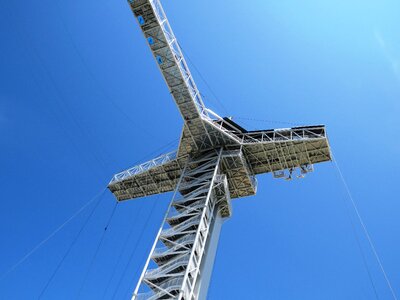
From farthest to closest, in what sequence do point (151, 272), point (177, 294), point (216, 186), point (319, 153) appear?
point (319, 153) < point (216, 186) < point (151, 272) < point (177, 294)

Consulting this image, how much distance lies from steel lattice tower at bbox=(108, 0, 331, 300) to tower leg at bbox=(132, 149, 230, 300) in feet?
0.18

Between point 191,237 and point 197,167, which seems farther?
point 197,167

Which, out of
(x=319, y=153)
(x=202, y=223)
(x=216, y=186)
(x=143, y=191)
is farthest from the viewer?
(x=143, y=191)

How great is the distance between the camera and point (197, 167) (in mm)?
33906

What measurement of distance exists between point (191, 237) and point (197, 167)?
24.8 feet

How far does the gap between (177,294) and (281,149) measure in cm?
1381

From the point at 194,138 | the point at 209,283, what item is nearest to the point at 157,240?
the point at 209,283

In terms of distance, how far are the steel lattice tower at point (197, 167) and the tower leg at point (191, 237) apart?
0.05 m

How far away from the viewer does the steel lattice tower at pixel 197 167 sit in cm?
2683

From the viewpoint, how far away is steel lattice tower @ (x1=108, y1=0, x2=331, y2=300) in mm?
26828

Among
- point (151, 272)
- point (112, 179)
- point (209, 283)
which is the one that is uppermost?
point (112, 179)

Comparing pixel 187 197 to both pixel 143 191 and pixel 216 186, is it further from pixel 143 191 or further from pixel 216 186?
pixel 143 191

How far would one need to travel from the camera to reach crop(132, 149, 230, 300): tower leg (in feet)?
81.3

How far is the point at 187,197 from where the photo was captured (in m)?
30.8
